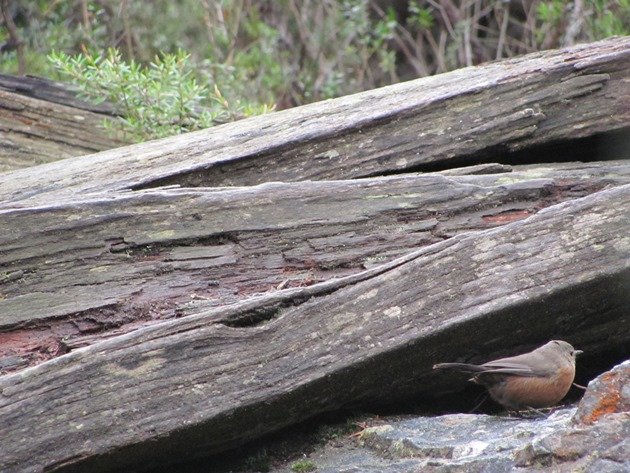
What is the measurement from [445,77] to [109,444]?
156 inches

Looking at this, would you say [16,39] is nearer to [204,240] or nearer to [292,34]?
[292,34]

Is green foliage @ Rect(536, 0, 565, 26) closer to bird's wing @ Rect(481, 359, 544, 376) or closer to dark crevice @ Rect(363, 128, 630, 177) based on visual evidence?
dark crevice @ Rect(363, 128, 630, 177)

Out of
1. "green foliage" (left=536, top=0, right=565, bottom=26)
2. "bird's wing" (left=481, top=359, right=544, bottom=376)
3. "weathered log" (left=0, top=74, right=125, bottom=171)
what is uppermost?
"weathered log" (left=0, top=74, right=125, bottom=171)

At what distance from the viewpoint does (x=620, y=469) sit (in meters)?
3.45

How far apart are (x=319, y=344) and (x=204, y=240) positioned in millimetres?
971

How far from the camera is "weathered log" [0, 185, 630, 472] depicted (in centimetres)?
422

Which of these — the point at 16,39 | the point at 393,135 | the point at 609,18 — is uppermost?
the point at 16,39

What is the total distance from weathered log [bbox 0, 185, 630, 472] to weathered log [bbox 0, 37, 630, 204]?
109cm

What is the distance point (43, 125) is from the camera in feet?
25.7

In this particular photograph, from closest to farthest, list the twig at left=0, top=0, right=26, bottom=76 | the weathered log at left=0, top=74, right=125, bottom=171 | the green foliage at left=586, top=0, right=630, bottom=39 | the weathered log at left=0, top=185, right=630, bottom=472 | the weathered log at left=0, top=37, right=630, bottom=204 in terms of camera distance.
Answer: the weathered log at left=0, top=185, right=630, bottom=472, the weathered log at left=0, top=37, right=630, bottom=204, the weathered log at left=0, top=74, right=125, bottom=171, the twig at left=0, top=0, right=26, bottom=76, the green foliage at left=586, top=0, right=630, bottom=39

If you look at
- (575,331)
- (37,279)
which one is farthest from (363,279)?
(37,279)

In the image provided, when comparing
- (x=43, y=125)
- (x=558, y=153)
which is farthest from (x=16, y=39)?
(x=558, y=153)

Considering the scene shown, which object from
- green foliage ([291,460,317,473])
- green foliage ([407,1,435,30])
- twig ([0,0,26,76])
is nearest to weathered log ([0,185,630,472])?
green foliage ([291,460,317,473])

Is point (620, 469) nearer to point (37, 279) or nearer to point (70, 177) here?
point (37, 279)
